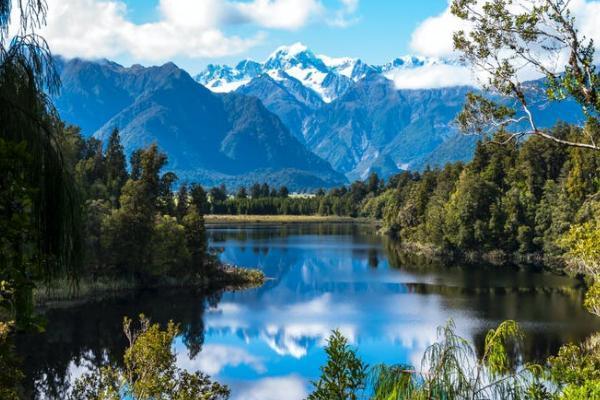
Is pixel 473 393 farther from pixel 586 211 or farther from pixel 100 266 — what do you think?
pixel 586 211

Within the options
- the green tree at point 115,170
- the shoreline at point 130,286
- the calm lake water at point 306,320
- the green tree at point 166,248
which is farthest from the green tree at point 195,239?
the green tree at point 115,170

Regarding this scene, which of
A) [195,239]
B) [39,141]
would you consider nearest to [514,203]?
[195,239]

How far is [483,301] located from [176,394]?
1803 inches

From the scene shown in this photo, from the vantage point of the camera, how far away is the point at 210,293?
209 ft

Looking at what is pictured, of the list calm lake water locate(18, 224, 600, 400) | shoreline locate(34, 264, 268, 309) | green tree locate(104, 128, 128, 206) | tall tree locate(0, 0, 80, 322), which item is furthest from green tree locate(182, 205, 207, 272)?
tall tree locate(0, 0, 80, 322)

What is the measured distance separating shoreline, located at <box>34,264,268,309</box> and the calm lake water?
163 cm

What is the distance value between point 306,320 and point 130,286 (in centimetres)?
1875

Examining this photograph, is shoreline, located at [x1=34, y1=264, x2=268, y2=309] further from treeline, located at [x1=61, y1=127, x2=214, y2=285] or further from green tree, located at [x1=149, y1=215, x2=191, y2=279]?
green tree, located at [x1=149, y1=215, x2=191, y2=279]

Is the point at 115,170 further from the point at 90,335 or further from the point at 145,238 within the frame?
the point at 90,335

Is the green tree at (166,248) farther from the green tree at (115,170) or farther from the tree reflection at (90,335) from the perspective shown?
the green tree at (115,170)

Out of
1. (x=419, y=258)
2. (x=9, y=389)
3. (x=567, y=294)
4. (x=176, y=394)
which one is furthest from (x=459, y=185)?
(x=9, y=389)

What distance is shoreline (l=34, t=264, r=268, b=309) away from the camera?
52062 mm

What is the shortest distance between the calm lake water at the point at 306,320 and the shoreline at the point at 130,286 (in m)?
1.63

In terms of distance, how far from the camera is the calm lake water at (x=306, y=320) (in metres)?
38.9
